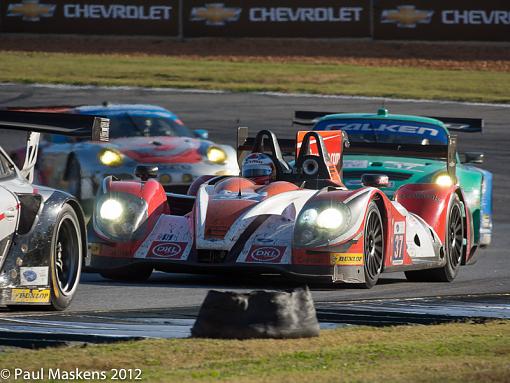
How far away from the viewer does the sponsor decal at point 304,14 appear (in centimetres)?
3388

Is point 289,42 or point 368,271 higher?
point 289,42

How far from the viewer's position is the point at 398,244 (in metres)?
11.4

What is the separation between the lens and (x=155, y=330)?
7703mm

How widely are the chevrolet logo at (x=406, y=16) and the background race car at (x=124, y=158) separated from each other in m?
15.5

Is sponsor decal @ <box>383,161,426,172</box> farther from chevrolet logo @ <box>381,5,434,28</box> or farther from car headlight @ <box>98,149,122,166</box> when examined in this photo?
chevrolet logo @ <box>381,5,434,28</box>

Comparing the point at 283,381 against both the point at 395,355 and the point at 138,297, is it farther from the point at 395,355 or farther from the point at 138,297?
the point at 138,297

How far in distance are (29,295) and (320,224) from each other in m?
2.81

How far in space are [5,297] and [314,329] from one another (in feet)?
6.79

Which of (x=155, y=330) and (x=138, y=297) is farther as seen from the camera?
(x=138, y=297)

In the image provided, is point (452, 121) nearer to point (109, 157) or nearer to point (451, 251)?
point (451, 251)

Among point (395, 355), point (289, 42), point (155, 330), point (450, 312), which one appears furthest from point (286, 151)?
point (289, 42)

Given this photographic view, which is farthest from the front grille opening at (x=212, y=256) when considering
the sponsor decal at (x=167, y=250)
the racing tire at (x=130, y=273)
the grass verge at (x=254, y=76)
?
the grass verge at (x=254, y=76)

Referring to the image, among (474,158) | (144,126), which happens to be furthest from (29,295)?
(144,126)

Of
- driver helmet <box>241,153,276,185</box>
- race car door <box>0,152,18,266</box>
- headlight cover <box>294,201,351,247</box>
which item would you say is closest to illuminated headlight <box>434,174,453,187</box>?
driver helmet <box>241,153,276,185</box>
